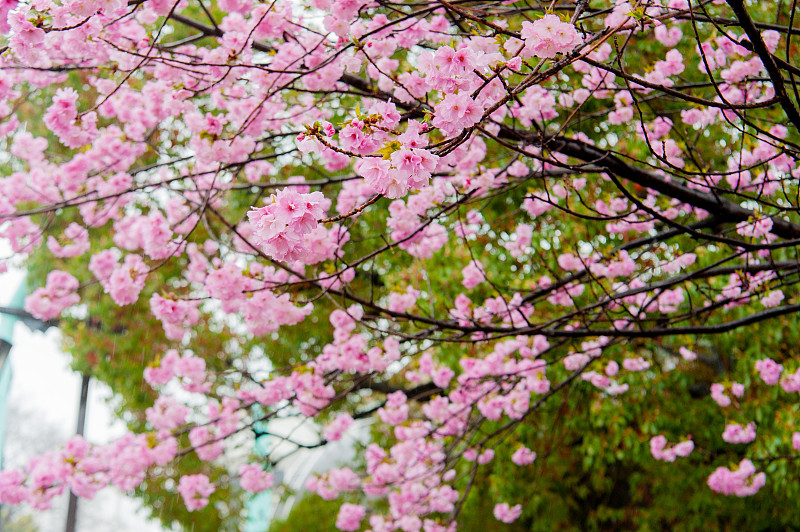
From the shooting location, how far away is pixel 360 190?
10.3ft

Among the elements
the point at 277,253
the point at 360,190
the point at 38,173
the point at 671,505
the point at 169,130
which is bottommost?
the point at 277,253

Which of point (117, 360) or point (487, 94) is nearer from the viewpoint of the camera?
point (487, 94)

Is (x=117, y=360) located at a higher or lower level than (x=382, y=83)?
higher

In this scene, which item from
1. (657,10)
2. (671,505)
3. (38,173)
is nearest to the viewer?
(657,10)

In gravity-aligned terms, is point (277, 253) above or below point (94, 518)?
below

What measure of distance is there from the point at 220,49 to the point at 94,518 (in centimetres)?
2203

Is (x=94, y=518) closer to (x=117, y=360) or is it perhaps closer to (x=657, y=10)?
(x=117, y=360)

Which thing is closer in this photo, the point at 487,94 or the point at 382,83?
the point at 487,94

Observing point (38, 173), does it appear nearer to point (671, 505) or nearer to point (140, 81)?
point (140, 81)

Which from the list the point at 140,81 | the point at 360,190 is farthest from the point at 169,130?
the point at 360,190

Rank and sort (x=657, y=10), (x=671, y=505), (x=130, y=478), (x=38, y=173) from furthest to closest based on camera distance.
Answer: (x=671, y=505)
(x=130, y=478)
(x=38, y=173)
(x=657, y=10)

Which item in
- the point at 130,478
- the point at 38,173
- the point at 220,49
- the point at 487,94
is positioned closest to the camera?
the point at 487,94

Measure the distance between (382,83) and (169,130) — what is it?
15.2 feet

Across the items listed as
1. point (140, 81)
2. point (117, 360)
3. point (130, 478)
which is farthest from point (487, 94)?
point (117, 360)
